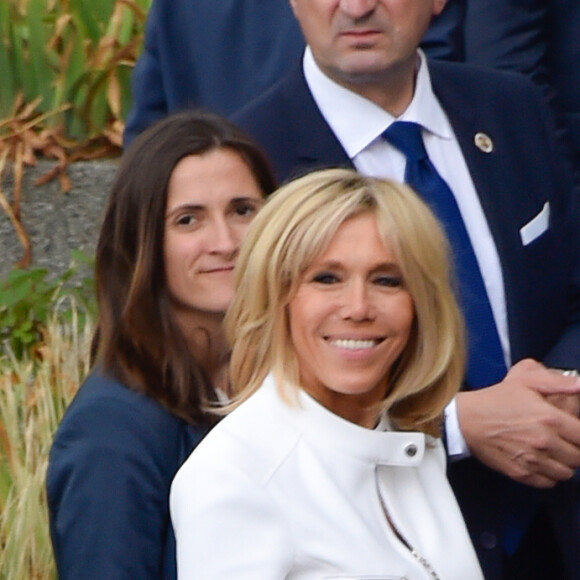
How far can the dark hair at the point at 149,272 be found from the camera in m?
2.81

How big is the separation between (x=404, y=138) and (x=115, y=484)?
101 centimetres

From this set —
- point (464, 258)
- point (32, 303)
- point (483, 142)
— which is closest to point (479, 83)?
point (483, 142)

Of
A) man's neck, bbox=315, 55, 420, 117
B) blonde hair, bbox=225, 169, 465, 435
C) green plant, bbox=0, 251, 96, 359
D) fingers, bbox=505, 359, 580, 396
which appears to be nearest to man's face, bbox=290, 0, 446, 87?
man's neck, bbox=315, 55, 420, 117

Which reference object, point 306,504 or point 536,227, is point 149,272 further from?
point 536,227

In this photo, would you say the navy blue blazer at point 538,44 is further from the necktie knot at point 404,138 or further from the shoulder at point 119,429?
the shoulder at point 119,429

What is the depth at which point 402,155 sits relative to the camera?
11.0 ft

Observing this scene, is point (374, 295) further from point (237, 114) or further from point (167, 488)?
point (237, 114)

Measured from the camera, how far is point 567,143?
158 inches

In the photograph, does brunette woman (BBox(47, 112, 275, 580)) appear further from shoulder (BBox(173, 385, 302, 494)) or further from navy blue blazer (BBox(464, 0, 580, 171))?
navy blue blazer (BBox(464, 0, 580, 171))

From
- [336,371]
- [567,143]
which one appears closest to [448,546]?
[336,371]

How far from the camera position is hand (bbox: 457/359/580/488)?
10.6 feet

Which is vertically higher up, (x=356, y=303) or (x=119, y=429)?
(x=356, y=303)

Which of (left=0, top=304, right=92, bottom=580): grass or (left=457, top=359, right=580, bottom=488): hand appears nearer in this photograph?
(left=457, top=359, right=580, bottom=488): hand

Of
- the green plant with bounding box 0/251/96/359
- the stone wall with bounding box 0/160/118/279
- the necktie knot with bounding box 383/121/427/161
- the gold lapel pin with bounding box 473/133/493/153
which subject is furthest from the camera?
the stone wall with bounding box 0/160/118/279
